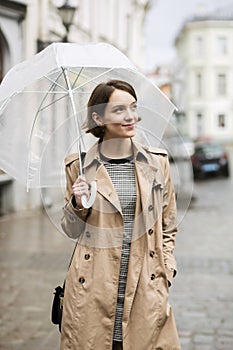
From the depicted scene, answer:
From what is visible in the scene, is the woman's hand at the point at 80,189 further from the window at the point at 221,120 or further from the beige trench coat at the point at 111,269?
the window at the point at 221,120

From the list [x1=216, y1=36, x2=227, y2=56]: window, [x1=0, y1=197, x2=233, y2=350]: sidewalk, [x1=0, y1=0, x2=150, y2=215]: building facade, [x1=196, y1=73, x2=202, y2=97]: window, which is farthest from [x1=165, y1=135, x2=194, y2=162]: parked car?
[x1=216, y1=36, x2=227, y2=56]: window

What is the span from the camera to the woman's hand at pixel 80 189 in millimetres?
3441

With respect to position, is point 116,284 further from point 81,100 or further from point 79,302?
point 81,100

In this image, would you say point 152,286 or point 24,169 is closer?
point 152,286

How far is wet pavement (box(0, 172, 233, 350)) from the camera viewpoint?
630 centimetres

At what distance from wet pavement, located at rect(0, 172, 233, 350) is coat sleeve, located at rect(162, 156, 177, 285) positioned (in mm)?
213

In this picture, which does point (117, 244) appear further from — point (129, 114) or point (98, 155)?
point (129, 114)

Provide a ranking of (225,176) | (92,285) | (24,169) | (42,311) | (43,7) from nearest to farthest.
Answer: (92,285) → (24,169) → (42,311) → (43,7) → (225,176)

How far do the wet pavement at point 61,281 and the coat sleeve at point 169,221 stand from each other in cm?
21

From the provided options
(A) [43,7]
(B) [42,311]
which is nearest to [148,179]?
(B) [42,311]

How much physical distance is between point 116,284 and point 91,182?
498 millimetres

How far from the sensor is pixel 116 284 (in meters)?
3.49

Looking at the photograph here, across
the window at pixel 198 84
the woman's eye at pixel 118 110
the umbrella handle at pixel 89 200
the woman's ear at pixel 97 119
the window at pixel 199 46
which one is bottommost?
the umbrella handle at pixel 89 200

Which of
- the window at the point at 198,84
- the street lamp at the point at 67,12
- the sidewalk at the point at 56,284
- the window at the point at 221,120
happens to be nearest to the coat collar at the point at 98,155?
the sidewalk at the point at 56,284
